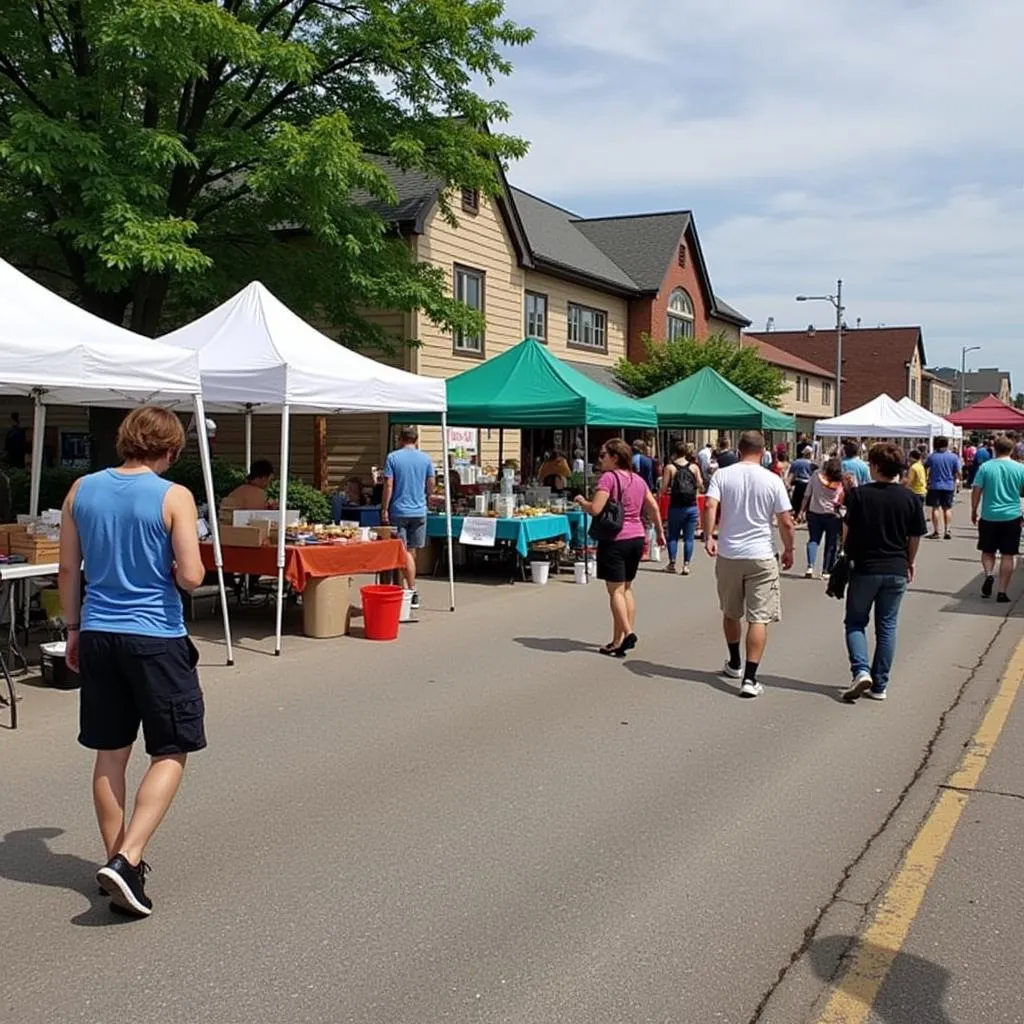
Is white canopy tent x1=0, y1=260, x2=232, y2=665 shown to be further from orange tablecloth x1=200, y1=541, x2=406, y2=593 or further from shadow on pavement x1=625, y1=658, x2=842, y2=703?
shadow on pavement x1=625, y1=658, x2=842, y2=703

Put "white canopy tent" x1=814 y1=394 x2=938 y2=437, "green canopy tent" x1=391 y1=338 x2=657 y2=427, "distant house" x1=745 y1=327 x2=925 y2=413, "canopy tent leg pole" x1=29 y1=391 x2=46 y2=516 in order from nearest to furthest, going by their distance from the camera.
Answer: "canopy tent leg pole" x1=29 y1=391 x2=46 y2=516 → "green canopy tent" x1=391 y1=338 x2=657 y2=427 → "white canopy tent" x1=814 y1=394 x2=938 y2=437 → "distant house" x1=745 y1=327 x2=925 y2=413

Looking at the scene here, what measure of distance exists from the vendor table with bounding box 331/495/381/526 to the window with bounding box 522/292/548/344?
11098 mm

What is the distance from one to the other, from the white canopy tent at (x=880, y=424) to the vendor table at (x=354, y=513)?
43.9 ft

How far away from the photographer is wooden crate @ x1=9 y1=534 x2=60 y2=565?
25.6ft

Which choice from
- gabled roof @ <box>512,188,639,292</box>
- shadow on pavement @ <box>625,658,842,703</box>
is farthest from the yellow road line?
gabled roof @ <box>512,188,639,292</box>

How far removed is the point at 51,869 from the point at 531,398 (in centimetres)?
1109

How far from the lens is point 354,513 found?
16.1 m

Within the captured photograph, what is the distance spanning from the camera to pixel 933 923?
4.04 m

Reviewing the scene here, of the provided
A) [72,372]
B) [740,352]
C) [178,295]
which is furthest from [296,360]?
[740,352]

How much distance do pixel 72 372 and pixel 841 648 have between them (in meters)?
6.89

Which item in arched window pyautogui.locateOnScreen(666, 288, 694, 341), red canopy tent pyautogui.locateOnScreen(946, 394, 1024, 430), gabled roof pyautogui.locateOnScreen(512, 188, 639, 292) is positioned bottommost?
red canopy tent pyautogui.locateOnScreen(946, 394, 1024, 430)

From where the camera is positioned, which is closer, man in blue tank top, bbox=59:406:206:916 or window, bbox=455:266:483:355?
man in blue tank top, bbox=59:406:206:916

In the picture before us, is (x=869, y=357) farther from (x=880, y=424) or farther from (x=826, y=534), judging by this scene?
(x=826, y=534)

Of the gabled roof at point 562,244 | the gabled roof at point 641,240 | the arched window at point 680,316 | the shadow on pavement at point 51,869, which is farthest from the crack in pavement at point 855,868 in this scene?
the arched window at point 680,316
